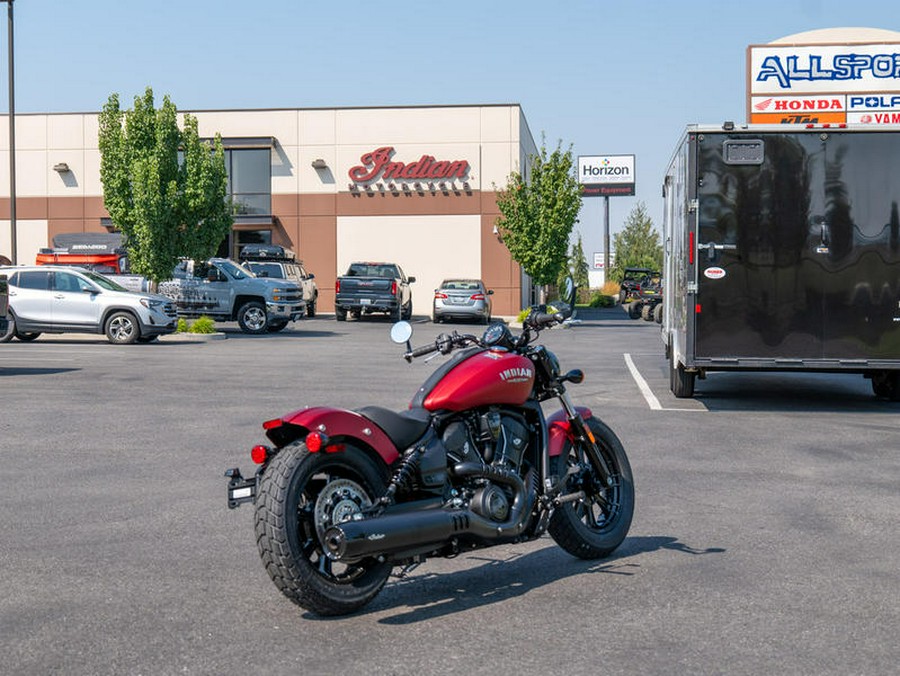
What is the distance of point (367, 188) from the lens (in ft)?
161

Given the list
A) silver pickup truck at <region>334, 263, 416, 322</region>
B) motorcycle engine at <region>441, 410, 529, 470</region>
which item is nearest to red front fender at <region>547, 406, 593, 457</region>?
motorcycle engine at <region>441, 410, 529, 470</region>

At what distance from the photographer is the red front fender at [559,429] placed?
19.6 feet

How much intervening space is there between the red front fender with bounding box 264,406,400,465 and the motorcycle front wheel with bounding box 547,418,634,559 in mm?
1112

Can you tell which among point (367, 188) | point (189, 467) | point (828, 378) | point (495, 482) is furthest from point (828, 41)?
point (495, 482)

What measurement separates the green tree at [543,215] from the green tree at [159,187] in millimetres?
14199

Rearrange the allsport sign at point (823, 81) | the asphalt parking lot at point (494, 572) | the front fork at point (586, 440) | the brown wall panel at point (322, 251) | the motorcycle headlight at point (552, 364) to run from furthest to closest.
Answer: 1. the brown wall panel at point (322, 251)
2. the allsport sign at point (823, 81)
3. the front fork at point (586, 440)
4. the motorcycle headlight at point (552, 364)
5. the asphalt parking lot at point (494, 572)

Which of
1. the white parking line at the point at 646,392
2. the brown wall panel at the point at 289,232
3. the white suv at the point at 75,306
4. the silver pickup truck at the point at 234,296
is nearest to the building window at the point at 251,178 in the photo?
the brown wall panel at the point at 289,232

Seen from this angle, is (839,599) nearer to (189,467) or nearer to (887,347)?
(189,467)

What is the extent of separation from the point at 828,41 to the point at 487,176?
1831cm

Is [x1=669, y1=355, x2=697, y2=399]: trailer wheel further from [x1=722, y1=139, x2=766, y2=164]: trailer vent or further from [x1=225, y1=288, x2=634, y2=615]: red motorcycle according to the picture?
[x1=225, y1=288, x2=634, y2=615]: red motorcycle

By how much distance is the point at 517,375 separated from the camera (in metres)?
5.66

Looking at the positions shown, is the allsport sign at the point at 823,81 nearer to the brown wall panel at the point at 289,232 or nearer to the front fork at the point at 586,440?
the brown wall panel at the point at 289,232

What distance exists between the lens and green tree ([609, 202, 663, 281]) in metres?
82.0

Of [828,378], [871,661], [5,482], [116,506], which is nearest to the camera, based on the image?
[871,661]
